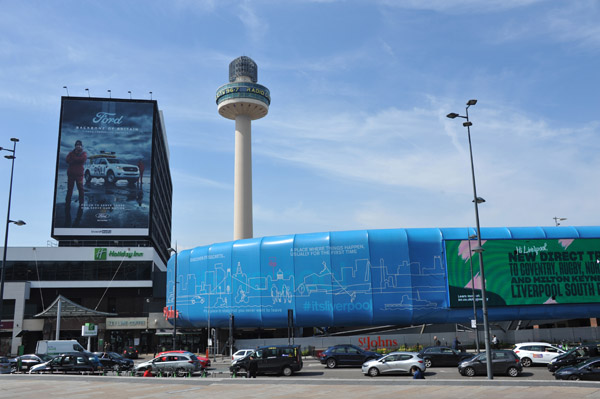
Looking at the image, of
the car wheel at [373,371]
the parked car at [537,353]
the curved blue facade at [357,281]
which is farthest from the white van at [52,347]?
the parked car at [537,353]

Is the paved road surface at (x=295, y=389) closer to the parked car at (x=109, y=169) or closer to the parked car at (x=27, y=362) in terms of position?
the parked car at (x=27, y=362)

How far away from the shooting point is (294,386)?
2450 centimetres

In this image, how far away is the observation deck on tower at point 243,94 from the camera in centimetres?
7925

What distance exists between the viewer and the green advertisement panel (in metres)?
51.3

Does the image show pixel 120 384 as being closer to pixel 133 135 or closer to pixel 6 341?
pixel 6 341

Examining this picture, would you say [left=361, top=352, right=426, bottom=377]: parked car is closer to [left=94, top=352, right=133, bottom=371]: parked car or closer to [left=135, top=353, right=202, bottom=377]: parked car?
[left=135, top=353, right=202, bottom=377]: parked car

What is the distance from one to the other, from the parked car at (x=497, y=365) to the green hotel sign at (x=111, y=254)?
57.8 metres

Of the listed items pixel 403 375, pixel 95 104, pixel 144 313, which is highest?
pixel 95 104

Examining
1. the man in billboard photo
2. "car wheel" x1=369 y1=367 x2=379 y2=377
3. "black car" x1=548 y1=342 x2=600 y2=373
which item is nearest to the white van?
"car wheel" x1=369 y1=367 x2=379 y2=377

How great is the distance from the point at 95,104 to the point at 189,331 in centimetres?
4462

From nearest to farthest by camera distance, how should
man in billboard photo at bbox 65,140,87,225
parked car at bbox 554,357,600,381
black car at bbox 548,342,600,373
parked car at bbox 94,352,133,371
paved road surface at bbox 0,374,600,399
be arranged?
paved road surface at bbox 0,374,600,399 → parked car at bbox 554,357,600,381 → black car at bbox 548,342,600,373 → parked car at bbox 94,352,133,371 → man in billboard photo at bbox 65,140,87,225

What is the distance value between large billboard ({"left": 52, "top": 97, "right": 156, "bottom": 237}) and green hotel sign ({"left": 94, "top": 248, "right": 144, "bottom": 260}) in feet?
24.6

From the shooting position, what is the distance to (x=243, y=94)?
7888 centimetres

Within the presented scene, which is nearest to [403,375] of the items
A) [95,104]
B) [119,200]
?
[119,200]
